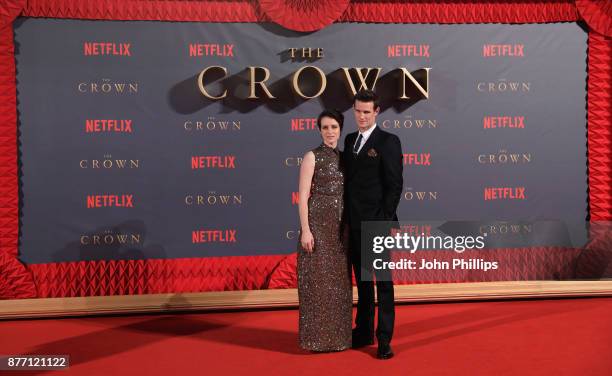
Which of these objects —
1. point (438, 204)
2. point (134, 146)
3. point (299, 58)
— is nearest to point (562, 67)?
point (438, 204)

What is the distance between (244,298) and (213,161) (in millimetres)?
1055

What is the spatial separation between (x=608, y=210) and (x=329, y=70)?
8.26 ft

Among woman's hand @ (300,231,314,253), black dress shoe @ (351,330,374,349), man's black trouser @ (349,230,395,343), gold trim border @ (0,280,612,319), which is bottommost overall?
black dress shoe @ (351,330,374,349)

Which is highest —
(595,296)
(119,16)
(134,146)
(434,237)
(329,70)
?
(119,16)

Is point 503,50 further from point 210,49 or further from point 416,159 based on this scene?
point 210,49

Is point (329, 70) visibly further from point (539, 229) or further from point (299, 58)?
point (539, 229)

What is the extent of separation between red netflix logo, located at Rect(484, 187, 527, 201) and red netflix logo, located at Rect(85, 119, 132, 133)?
2837 mm

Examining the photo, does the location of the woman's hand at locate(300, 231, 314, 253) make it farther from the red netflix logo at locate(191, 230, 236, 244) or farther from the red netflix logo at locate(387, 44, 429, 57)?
the red netflix logo at locate(387, 44, 429, 57)

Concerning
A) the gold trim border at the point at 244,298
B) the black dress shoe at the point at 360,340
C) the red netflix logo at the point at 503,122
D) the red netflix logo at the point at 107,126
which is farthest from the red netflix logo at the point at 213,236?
the red netflix logo at the point at 503,122

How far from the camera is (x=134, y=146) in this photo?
14.2 ft

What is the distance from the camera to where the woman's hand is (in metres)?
3.12

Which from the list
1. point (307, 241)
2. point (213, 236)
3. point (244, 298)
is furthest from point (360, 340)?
point (213, 236)

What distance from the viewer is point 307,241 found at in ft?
10.2

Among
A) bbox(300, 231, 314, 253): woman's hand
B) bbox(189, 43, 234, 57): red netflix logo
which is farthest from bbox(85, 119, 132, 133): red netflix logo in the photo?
bbox(300, 231, 314, 253): woman's hand
